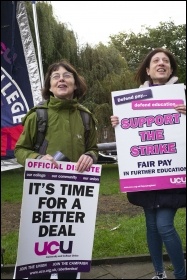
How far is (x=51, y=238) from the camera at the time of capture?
2.51 metres

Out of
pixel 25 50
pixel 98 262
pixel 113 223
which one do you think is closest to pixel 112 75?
pixel 25 50

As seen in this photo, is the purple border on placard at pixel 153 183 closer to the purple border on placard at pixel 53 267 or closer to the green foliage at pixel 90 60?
the purple border on placard at pixel 53 267

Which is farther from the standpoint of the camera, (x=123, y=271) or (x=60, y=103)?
(x=123, y=271)

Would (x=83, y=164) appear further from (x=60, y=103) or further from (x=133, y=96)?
(x=133, y=96)

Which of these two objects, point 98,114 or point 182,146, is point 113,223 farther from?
point 98,114

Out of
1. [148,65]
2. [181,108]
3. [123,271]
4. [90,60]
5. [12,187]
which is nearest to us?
[181,108]

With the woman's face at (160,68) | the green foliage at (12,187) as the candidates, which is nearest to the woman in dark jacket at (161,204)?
the woman's face at (160,68)

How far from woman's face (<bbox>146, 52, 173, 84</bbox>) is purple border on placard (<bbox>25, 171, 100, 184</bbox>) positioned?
90cm

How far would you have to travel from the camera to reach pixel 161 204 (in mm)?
2592

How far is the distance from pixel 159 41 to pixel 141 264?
28589 millimetres

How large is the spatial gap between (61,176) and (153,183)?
2.24ft

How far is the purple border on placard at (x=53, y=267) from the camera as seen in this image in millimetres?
2426

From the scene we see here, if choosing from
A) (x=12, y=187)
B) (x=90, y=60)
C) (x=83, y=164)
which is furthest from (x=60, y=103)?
(x=90, y=60)

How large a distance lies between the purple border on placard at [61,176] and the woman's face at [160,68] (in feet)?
2.97
